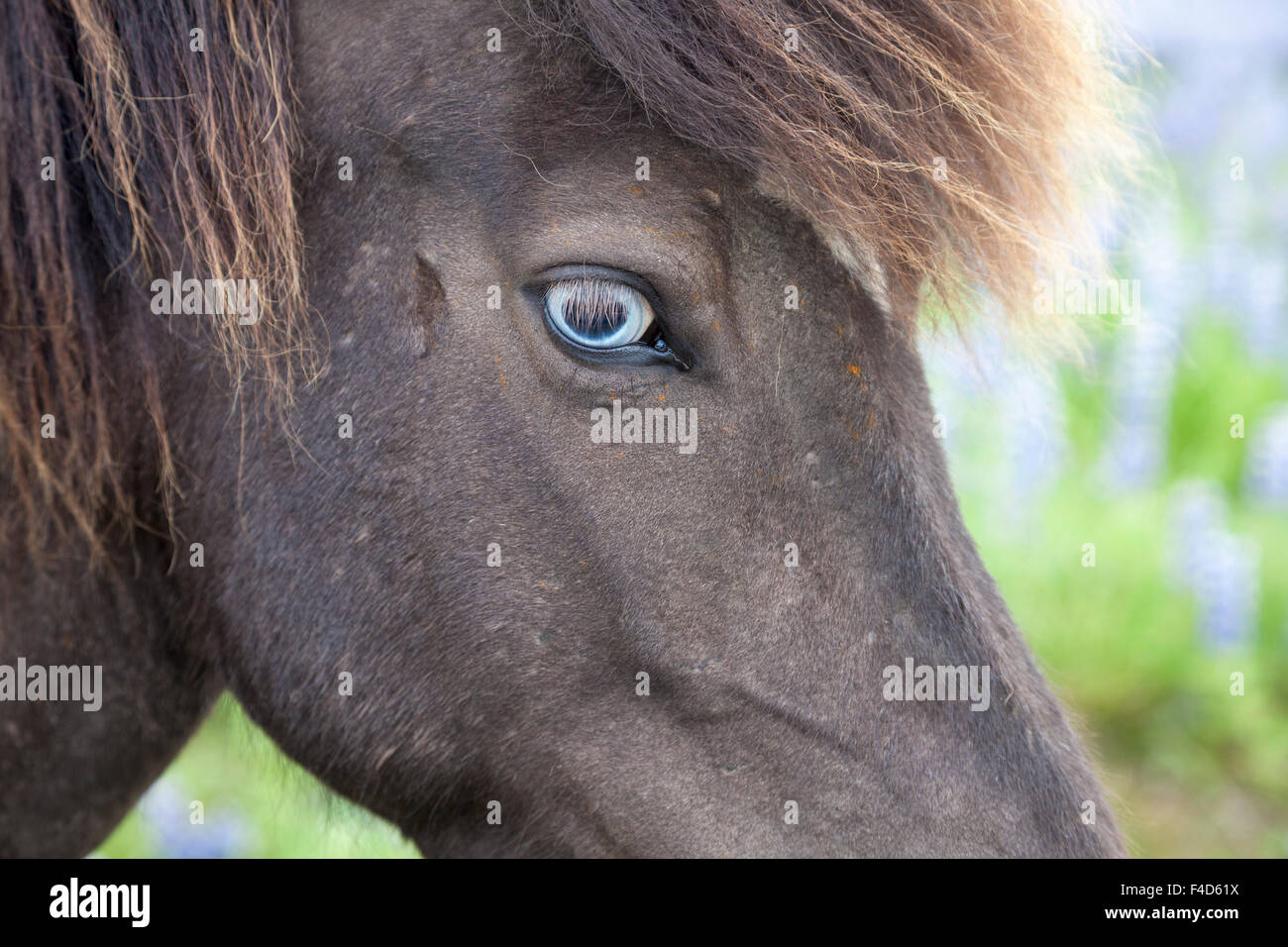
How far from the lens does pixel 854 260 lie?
1605 mm

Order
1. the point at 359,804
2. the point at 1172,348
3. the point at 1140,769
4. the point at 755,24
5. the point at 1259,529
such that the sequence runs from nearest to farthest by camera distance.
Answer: the point at 755,24
the point at 359,804
the point at 1140,769
the point at 1259,529
the point at 1172,348

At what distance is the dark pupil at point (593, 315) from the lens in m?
1.56

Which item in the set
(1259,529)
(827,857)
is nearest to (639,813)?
(827,857)

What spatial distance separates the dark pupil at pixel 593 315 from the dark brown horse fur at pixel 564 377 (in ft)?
0.12

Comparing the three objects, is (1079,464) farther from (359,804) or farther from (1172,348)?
(359,804)

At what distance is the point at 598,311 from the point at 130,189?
70 cm

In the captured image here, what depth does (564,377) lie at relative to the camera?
5.16 ft

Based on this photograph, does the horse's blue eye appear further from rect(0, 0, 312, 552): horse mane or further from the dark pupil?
rect(0, 0, 312, 552): horse mane

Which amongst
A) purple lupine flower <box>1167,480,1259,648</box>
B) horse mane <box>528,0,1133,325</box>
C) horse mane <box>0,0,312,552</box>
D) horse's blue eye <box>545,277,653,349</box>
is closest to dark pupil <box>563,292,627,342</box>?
horse's blue eye <box>545,277,653,349</box>

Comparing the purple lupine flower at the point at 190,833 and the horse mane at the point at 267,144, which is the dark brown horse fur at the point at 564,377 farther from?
the purple lupine flower at the point at 190,833

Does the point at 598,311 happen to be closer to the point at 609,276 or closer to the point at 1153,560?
the point at 609,276

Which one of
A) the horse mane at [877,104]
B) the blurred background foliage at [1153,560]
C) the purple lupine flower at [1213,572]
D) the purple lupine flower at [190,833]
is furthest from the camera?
the purple lupine flower at [1213,572]

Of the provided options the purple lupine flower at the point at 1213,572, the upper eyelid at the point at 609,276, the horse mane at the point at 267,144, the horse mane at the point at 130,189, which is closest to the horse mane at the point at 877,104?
the horse mane at the point at 267,144

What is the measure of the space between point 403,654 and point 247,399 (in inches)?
17.9
